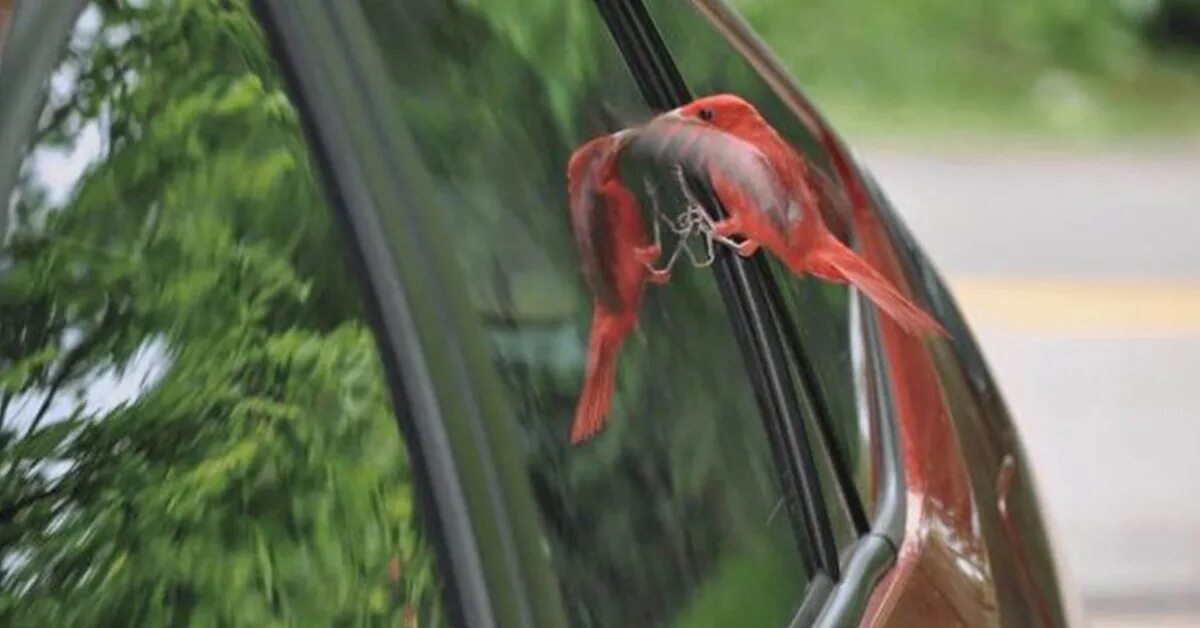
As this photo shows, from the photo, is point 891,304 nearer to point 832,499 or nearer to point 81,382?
point 832,499

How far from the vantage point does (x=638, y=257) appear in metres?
1.16

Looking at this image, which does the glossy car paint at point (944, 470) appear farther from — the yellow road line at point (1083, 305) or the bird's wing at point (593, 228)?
the yellow road line at point (1083, 305)

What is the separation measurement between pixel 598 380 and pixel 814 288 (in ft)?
1.47

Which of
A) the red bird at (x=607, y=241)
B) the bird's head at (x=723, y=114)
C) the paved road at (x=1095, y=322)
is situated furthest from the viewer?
the paved road at (x=1095, y=322)

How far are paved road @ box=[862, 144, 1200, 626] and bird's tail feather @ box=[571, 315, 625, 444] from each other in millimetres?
1987

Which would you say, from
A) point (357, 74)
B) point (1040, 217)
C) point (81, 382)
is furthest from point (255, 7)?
point (1040, 217)

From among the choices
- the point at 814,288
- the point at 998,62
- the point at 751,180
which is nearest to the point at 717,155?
the point at 751,180

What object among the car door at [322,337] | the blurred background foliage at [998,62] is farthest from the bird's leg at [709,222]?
the blurred background foliage at [998,62]

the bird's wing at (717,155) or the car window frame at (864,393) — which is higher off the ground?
the bird's wing at (717,155)

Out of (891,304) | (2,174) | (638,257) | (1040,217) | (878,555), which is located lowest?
(1040,217)

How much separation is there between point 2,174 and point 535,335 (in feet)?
1.10

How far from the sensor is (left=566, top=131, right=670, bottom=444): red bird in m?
1.12

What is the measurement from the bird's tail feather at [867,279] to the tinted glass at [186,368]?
0.44 meters

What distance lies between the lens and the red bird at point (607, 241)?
44.1 inches
